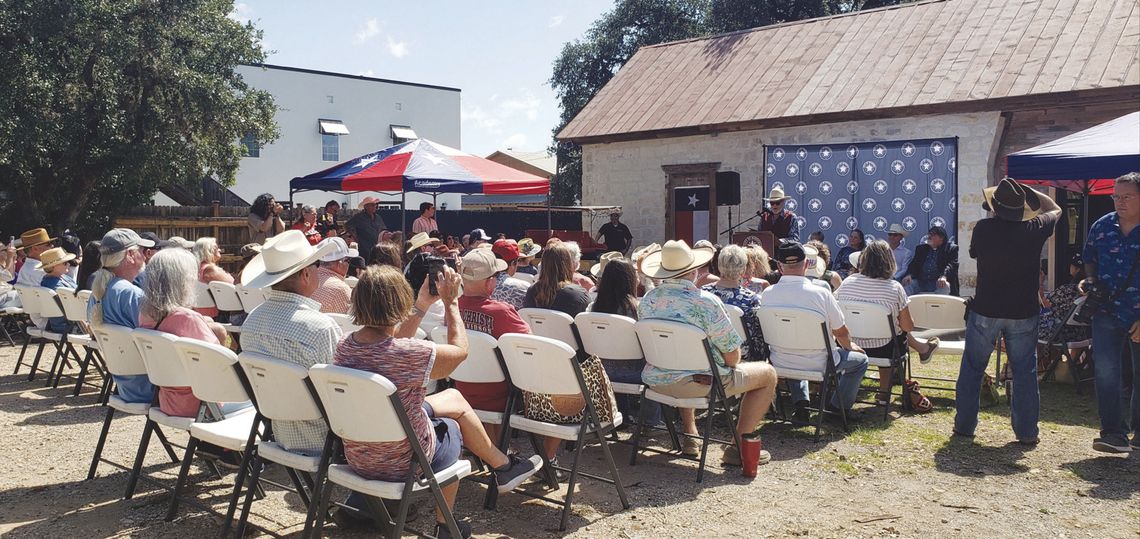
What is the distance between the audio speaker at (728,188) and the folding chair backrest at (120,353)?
12.0m

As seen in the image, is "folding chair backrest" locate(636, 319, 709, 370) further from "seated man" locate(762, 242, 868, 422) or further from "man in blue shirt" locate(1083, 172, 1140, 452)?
"man in blue shirt" locate(1083, 172, 1140, 452)

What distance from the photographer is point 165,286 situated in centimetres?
423

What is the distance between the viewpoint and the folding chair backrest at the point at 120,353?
4414 millimetres

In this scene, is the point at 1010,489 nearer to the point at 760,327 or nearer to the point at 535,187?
the point at 760,327

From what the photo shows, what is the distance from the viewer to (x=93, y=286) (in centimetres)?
483

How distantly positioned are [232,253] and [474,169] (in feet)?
24.0

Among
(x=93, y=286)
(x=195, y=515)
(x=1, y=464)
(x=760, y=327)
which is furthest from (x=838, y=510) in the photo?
(x=1, y=464)

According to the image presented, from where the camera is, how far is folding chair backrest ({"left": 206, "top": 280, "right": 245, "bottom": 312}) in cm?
742

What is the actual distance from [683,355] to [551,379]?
3.26ft

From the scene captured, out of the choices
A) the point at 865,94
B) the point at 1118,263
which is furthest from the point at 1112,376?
the point at 865,94

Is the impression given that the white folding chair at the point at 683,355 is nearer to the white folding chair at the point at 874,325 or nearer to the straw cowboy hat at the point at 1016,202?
the white folding chair at the point at 874,325

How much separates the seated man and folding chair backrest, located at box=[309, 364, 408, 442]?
9.85 ft

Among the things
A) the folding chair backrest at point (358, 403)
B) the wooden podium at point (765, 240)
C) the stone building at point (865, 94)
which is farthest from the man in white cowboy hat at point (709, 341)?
the stone building at point (865, 94)

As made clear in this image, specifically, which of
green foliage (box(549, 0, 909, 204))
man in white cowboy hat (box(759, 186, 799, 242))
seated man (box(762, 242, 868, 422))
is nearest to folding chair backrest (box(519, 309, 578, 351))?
seated man (box(762, 242, 868, 422))
